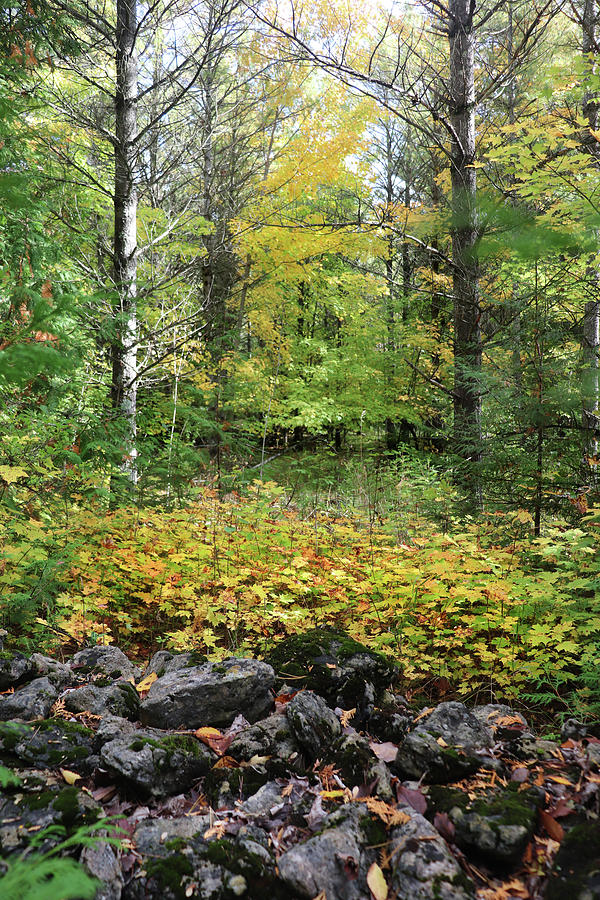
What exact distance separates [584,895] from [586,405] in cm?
393

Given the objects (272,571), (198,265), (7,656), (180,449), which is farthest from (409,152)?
(7,656)

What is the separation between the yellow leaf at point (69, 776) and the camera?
1971 mm

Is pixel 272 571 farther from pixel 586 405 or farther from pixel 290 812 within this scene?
pixel 586 405

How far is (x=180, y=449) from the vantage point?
6.02m

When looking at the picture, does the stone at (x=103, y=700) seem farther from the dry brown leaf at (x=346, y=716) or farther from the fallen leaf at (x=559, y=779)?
the fallen leaf at (x=559, y=779)

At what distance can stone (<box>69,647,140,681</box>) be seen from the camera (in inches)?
114

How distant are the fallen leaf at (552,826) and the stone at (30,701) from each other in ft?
7.05

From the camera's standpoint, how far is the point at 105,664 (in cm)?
295

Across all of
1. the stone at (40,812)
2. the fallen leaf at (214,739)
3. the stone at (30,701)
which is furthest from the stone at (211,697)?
the stone at (40,812)

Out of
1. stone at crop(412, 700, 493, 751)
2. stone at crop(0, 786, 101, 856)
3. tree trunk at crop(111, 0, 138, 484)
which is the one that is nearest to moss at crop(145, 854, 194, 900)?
stone at crop(0, 786, 101, 856)

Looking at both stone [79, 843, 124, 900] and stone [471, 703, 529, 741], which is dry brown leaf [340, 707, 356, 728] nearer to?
stone [471, 703, 529, 741]

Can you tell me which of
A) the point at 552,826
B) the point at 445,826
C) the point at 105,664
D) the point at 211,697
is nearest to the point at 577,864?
the point at 552,826

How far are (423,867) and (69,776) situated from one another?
1344 mm

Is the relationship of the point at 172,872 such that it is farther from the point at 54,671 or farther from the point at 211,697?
the point at 54,671
